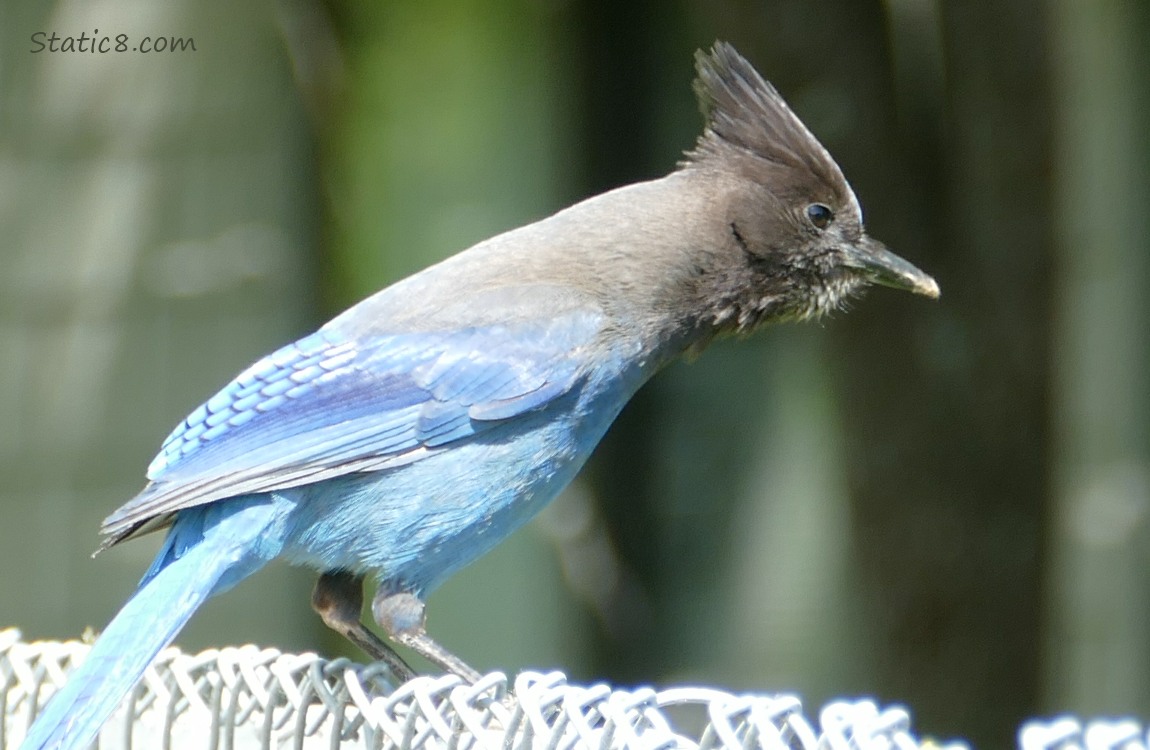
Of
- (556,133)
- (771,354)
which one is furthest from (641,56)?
(771,354)

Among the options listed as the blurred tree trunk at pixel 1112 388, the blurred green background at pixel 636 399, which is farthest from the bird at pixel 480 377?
the blurred tree trunk at pixel 1112 388

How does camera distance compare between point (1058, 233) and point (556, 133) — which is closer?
point (1058, 233)

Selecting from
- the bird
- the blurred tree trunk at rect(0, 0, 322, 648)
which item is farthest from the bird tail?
A: the blurred tree trunk at rect(0, 0, 322, 648)

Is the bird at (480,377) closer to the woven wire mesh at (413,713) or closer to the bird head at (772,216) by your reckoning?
the bird head at (772,216)

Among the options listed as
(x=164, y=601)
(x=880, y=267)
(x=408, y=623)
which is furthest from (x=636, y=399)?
(x=164, y=601)

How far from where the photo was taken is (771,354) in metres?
5.20

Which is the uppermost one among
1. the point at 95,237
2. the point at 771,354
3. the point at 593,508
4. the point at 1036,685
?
Result: the point at 95,237

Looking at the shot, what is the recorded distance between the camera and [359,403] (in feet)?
9.05

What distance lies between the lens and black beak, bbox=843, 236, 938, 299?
10.1 ft

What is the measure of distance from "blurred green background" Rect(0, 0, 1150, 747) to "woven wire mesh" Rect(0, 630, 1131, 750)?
2074 mm

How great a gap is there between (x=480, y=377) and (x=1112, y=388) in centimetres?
305

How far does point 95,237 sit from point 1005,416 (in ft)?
8.86

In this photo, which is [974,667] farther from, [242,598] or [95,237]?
[95,237]

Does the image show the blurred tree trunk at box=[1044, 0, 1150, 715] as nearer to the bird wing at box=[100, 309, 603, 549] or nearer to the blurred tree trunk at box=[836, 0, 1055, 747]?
the blurred tree trunk at box=[836, 0, 1055, 747]
